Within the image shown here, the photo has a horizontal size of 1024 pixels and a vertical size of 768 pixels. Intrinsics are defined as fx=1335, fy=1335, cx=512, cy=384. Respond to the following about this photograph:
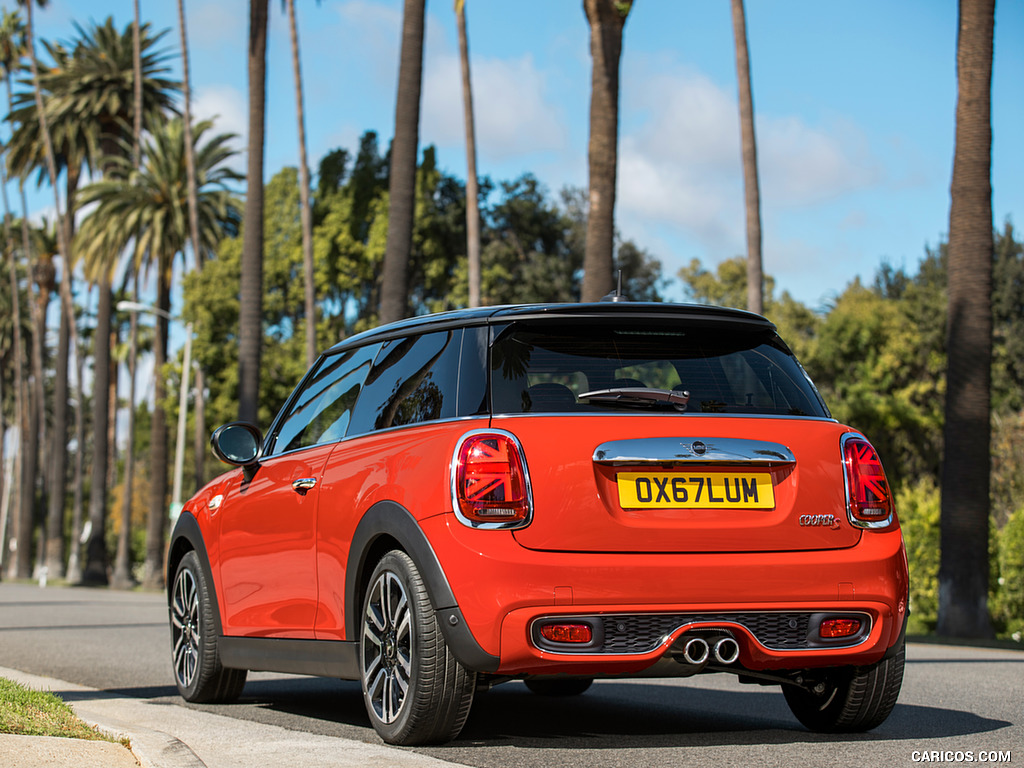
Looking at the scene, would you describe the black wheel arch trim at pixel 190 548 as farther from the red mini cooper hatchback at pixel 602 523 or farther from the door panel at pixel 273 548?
the red mini cooper hatchback at pixel 602 523

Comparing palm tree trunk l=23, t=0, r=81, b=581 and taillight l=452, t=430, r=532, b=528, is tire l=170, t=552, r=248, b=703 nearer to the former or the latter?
taillight l=452, t=430, r=532, b=528

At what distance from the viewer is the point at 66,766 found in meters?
4.79

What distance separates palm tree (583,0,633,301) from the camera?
1980 centimetres

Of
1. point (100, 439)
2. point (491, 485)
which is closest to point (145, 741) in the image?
point (491, 485)

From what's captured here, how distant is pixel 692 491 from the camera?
518 centimetres

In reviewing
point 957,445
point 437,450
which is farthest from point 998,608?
point 437,450

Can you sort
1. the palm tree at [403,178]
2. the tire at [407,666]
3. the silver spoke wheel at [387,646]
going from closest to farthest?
1. the tire at [407,666]
2. the silver spoke wheel at [387,646]
3. the palm tree at [403,178]

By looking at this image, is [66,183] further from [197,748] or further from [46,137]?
[197,748]

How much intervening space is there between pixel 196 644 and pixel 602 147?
543 inches

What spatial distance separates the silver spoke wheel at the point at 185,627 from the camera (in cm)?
773

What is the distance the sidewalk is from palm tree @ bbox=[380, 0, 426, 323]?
15.6 meters

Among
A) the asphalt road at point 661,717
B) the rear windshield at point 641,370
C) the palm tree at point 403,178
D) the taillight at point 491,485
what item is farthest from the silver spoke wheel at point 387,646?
the palm tree at point 403,178

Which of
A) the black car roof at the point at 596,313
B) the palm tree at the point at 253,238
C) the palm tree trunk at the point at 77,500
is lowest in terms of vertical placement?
the palm tree trunk at the point at 77,500

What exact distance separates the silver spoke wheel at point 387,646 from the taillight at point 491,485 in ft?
1.81
